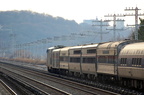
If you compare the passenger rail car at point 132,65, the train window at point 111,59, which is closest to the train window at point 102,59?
the train window at point 111,59


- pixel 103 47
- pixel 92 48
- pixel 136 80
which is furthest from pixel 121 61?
pixel 92 48

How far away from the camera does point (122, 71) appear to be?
1096 inches

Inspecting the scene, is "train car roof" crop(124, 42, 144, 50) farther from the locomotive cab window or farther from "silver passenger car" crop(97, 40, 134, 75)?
"silver passenger car" crop(97, 40, 134, 75)

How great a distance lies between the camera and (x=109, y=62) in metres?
31.0

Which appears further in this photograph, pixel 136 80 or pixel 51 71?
pixel 51 71

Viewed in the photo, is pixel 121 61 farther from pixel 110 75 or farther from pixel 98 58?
pixel 98 58

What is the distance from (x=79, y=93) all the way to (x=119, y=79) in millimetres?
4020

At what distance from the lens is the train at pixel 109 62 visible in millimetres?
25761

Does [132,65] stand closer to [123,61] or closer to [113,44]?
[123,61]

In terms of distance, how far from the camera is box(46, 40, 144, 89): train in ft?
84.5

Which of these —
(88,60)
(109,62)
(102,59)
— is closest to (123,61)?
(109,62)

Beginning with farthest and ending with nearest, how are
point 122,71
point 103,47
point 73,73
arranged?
point 73,73 → point 103,47 → point 122,71

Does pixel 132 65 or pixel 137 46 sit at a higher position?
pixel 137 46

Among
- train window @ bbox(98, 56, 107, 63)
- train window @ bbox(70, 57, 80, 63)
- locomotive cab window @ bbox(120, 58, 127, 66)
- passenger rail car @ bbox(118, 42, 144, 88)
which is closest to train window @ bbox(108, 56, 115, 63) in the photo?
train window @ bbox(98, 56, 107, 63)
